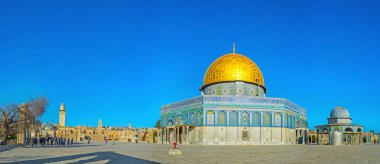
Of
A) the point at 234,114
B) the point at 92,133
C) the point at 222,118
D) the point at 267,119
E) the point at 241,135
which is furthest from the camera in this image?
the point at 92,133

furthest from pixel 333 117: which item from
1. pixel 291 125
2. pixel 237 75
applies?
pixel 237 75

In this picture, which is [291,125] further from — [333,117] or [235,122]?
[333,117]

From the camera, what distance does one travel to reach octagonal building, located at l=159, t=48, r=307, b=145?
42.8 metres

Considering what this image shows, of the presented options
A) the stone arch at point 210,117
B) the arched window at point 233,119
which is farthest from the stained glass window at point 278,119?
the stone arch at point 210,117

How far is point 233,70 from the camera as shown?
4878cm

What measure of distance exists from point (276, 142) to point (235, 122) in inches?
206

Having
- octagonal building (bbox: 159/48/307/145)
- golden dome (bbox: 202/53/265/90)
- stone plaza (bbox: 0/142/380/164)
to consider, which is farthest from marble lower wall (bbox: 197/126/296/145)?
stone plaza (bbox: 0/142/380/164)

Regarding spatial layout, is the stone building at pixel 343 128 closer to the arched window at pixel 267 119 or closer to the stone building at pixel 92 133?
the arched window at pixel 267 119

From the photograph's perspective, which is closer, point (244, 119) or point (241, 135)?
point (241, 135)

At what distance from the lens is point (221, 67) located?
1961 inches

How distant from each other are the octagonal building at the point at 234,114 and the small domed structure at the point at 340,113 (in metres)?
18.6

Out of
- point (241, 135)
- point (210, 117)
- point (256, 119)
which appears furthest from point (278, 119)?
point (210, 117)

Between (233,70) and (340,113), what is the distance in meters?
27.8

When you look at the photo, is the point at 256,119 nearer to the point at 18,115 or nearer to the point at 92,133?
the point at 18,115
